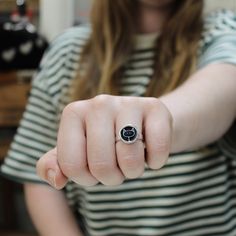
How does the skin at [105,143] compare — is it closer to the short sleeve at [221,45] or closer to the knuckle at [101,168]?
the knuckle at [101,168]

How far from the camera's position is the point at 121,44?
0.79 m

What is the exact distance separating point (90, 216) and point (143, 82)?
10.0 inches

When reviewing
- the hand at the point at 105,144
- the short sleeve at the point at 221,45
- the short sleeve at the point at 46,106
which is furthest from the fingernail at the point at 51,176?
the short sleeve at the point at 46,106

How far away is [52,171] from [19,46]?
2.53 feet

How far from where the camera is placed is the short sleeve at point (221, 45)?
0.61 meters

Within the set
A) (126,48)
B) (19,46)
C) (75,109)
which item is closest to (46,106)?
(126,48)

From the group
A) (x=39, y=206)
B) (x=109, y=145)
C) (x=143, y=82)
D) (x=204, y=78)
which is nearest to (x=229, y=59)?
(x=204, y=78)

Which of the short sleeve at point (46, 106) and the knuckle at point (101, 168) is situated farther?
the short sleeve at point (46, 106)

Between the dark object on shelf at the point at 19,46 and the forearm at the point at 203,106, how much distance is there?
583mm

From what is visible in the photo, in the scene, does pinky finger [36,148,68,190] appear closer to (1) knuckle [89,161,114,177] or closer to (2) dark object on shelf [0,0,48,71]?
(1) knuckle [89,161,114,177]

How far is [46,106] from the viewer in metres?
0.81

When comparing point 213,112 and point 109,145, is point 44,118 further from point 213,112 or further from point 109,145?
point 109,145

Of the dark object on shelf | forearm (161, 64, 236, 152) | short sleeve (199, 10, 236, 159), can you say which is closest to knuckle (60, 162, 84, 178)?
forearm (161, 64, 236, 152)

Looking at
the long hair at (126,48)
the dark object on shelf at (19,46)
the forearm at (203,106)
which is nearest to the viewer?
the forearm at (203,106)
